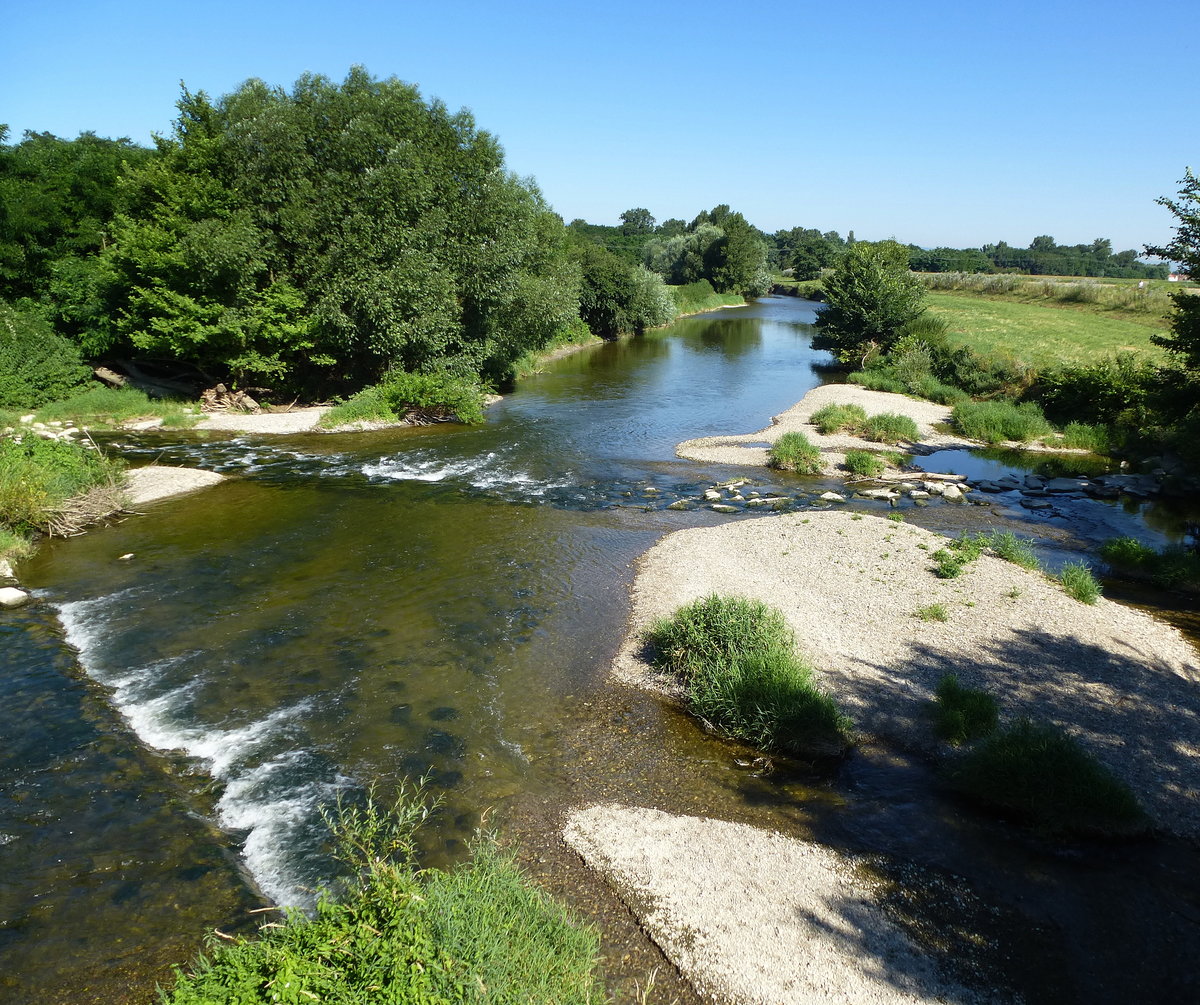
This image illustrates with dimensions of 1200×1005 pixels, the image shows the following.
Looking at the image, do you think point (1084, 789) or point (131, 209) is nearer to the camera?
point (1084, 789)

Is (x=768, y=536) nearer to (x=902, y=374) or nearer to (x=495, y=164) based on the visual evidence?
(x=495, y=164)

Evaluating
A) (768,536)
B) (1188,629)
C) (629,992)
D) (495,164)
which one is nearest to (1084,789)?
(629,992)

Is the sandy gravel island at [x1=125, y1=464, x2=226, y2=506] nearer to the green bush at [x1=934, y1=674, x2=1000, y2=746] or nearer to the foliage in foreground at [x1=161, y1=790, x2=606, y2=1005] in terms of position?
the foliage in foreground at [x1=161, y1=790, x2=606, y2=1005]

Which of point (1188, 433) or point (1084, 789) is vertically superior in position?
point (1188, 433)

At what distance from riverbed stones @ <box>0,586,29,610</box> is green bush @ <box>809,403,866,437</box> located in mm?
26612

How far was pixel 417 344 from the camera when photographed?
3147cm

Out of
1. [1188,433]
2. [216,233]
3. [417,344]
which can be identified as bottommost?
[1188,433]

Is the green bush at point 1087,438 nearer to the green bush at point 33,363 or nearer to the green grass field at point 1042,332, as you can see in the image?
the green grass field at point 1042,332

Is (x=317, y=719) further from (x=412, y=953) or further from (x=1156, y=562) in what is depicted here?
(x=1156, y=562)

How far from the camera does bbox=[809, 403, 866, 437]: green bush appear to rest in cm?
3059

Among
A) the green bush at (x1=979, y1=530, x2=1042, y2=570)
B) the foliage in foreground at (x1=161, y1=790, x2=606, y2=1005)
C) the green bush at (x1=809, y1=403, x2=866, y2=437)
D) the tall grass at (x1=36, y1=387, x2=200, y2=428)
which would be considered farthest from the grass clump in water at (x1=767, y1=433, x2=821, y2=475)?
the tall grass at (x1=36, y1=387, x2=200, y2=428)

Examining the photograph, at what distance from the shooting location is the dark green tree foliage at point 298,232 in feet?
91.3

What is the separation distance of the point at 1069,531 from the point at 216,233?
1175 inches

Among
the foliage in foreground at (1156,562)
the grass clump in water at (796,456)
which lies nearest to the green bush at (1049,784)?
the foliage in foreground at (1156,562)
